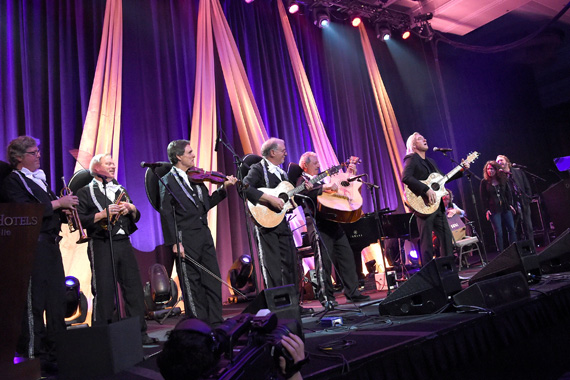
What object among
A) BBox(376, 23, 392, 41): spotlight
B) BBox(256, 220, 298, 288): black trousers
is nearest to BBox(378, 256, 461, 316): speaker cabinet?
BBox(256, 220, 298, 288): black trousers

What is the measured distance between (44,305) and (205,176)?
1.86 meters

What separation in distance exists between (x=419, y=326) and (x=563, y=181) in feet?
28.3

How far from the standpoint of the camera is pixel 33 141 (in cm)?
408

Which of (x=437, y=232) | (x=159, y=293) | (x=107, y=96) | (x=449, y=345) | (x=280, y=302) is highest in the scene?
(x=107, y=96)

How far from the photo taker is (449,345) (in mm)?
2949

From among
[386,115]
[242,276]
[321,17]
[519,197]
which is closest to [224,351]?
[242,276]

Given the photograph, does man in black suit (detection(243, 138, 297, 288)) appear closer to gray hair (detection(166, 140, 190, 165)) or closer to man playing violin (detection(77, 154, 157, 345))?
gray hair (detection(166, 140, 190, 165))

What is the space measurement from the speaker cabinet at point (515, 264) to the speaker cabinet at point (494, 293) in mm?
544

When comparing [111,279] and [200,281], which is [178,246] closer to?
[200,281]

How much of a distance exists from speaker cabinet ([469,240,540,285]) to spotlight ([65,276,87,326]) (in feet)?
14.8

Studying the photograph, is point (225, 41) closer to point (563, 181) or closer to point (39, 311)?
point (39, 311)

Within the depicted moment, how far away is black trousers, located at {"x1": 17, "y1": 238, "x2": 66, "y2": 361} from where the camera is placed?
142 inches

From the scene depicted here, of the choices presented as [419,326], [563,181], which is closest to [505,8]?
[563,181]

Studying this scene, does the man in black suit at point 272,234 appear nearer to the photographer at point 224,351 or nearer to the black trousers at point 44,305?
the black trousers at point 44,305
